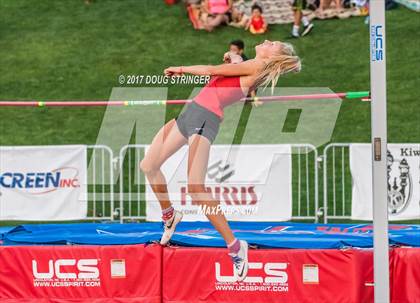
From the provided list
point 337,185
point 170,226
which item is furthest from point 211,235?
point 337,185

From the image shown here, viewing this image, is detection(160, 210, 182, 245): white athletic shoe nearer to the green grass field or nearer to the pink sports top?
the pink sports top

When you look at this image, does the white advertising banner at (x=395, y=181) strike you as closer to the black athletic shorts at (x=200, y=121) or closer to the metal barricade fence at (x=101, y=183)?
the metal barricade fence at (x=101, y=183)

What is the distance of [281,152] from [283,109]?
2.33 metres

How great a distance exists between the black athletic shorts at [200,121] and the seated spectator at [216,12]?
1070 cm

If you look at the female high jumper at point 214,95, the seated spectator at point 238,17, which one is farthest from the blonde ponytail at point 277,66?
the seated spectator at point 238,17

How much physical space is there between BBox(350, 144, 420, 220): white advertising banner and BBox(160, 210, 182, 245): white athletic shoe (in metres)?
4.49

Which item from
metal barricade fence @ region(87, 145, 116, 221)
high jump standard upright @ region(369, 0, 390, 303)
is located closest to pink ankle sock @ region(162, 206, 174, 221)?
high jump standard upright @ region(369, 0, 390, 303)

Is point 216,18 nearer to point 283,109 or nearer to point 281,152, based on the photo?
point 283,109

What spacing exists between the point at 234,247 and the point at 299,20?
1041 cm

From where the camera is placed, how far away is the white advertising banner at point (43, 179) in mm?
11250

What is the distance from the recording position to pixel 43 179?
11.3 meters

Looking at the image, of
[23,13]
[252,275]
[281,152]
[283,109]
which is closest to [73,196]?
[281,152]

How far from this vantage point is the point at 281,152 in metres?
11.0

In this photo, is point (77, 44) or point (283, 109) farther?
point (77, 44)
